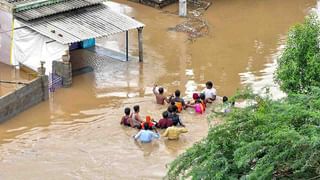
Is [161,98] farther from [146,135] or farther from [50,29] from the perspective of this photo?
[50,29]

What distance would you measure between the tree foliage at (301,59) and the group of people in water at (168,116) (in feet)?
11.7

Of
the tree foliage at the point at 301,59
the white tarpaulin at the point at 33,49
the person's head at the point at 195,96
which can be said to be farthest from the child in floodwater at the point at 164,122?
the white tarpaulin at the point at 33,49

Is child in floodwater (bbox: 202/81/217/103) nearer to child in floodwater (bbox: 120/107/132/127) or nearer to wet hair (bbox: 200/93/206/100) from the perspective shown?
wet hair (bbox: 200/93/206/100)

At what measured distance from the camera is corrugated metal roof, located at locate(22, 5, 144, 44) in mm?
19438

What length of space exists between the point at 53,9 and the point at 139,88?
3.36m

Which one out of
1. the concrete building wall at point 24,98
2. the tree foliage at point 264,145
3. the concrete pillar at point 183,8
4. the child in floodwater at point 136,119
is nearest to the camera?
the tree foliage at point 264,145

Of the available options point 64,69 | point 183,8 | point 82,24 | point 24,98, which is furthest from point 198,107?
point 183,8

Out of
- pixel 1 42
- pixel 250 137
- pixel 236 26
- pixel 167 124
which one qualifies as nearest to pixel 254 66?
pixel 236 26

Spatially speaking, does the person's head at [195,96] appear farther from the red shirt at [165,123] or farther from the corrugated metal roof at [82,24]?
the corrugated metal roof at [82,24]

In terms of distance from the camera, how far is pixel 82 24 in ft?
66.2

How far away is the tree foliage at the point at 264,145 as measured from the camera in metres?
9.07

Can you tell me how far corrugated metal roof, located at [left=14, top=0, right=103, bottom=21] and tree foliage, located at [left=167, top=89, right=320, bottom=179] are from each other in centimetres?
1019

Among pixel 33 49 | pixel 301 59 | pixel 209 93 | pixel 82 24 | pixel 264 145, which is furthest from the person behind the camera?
pixel 82 24

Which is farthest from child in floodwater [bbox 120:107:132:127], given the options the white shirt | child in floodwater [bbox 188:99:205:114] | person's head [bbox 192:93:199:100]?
the white shirt
